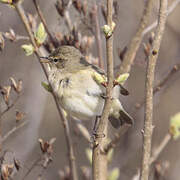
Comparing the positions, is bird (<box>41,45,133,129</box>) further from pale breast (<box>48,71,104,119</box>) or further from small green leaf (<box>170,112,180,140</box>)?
small green leaf (<box>170,112,180,140</box>)

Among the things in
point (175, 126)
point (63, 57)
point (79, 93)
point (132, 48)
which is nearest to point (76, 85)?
point (79, 93)

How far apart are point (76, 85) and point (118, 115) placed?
25.3 inches

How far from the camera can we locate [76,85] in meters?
3.77

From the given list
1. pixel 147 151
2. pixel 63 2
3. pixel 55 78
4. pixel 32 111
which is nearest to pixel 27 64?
pixel 32 111

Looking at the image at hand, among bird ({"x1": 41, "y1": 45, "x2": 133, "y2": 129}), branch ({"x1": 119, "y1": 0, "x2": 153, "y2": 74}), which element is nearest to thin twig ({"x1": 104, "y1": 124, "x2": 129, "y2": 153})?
bird ({"x1": 41, "y1": 45, "x2": 133, "y2": 129})

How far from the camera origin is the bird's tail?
4027mm

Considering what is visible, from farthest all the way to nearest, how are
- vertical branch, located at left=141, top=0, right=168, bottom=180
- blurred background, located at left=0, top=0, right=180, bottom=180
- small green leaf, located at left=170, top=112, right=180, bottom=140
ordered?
blurred background, located at left=0, top=0, right=180, bottom=180
small green leaf, located at left=170, top=112, right=180, bottom=140
vertical branch, located at left=141, top=0, right=168, bottom=180

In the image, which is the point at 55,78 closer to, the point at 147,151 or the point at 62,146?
the point at 147,151

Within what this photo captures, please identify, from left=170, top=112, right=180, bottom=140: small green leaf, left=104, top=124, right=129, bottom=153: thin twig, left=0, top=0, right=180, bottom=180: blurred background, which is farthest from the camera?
left=0, top=0, right=180, bottom=180: blurred background

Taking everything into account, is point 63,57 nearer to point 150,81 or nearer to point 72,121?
point 72,121

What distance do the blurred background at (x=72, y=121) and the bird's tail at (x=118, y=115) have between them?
0.16 m

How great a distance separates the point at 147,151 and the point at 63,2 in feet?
5.32

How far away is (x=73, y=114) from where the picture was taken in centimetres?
388

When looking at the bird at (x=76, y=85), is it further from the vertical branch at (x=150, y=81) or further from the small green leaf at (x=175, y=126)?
the vertical branch at (x=150, y=81)
